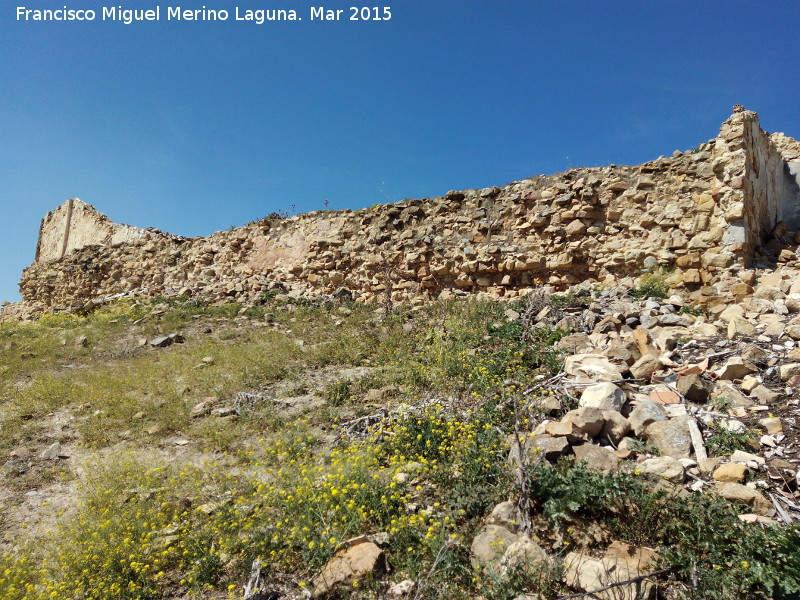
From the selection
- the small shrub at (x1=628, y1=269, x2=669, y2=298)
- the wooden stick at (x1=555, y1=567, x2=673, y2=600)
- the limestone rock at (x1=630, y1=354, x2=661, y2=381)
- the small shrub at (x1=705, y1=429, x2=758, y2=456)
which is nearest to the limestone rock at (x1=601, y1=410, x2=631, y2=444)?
the small shrub at (x1=705, y1=429, x2=758, y2=456)

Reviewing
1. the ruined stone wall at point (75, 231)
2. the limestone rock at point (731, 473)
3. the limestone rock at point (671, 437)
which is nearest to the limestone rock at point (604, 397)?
the limestone rock at point (671, 437)

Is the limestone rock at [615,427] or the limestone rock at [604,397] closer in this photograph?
the limestone rock at [615,427]

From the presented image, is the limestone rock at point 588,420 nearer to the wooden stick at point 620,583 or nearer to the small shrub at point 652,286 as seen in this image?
the wooden stick at point 620,583

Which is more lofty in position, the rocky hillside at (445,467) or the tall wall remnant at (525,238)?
the tall wall remnant at (525,238)

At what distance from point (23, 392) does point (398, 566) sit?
681 cm

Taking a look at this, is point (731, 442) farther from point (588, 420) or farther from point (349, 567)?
point (349, 567)

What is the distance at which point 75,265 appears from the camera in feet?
52.6

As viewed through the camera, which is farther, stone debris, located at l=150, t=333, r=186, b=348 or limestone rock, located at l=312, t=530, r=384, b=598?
stone debris, located at l=150, t=333, r=186, b=348

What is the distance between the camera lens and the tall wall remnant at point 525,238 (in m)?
7.95

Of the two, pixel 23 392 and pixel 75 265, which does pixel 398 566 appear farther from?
pixel 75 265

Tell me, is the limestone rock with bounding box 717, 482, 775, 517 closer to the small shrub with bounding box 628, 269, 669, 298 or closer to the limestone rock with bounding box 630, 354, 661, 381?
the limestone rock with bounding box 630, 354, 661, 381

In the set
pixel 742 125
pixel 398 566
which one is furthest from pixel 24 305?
pixel 742 125

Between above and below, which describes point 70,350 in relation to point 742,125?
below

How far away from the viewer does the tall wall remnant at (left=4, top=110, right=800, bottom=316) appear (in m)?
7.95
